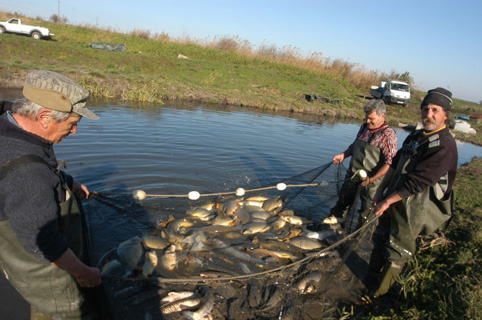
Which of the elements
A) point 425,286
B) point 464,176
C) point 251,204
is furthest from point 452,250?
point 464,176

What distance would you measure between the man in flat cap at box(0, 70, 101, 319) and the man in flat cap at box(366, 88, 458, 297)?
3130 millimetres

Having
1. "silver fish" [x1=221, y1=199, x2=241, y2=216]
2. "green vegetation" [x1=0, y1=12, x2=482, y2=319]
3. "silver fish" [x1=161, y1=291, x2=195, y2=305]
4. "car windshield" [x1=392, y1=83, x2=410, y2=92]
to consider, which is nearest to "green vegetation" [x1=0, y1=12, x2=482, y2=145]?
"green vegetation" [x1=0, y1=12, x2=482, y2=319]

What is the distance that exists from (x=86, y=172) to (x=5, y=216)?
17.8 feet

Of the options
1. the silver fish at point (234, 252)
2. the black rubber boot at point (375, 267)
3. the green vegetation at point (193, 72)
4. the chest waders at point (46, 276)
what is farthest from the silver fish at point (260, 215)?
the green vegetation at point (193, 72)

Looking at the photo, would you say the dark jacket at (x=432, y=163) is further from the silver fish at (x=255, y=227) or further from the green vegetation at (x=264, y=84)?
the silver fish at (x=255, y=227)

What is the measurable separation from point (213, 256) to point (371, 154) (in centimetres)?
287

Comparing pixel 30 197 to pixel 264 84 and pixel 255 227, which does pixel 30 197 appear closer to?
pixel 255 227

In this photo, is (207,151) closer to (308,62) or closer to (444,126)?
(444,126)

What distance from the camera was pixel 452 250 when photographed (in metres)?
4.68

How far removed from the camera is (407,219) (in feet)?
11.7

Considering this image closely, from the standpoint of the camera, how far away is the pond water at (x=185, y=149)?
23.5 ft

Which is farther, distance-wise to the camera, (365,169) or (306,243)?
(365,169)

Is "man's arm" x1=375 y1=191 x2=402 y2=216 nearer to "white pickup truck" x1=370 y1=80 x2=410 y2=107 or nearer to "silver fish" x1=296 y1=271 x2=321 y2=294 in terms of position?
"silver fish" x1=296 y1=271 x2=321 y2=294

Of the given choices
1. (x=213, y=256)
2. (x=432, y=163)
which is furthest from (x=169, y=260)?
(x=432, y=163)
